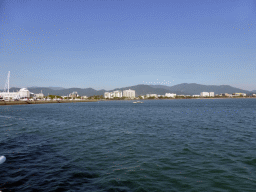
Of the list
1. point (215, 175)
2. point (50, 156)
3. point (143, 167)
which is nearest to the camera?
point (215, 175)

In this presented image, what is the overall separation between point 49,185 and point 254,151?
47.9 feet

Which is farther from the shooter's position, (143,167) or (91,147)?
(91,147)

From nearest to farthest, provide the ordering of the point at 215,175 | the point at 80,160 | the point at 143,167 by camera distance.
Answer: the point at 215,175, the point at 143,167, the point at 80,160

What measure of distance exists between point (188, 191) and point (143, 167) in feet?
10.9

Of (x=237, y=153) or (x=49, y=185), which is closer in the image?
(x=49, y=185)

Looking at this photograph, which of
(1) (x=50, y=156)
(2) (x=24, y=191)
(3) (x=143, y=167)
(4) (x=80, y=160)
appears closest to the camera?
(2) (x=24, y=191)

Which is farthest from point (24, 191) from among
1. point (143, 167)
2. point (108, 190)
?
point (143, 167)

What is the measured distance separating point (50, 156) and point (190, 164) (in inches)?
→ 385

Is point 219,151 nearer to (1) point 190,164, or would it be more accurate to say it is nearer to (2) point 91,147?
(1) point 190,164

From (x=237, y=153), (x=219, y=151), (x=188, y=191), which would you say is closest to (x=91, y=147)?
(x=188, y=191)

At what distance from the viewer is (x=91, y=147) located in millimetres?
15258

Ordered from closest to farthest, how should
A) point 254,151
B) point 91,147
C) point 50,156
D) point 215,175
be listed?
point 215,175 < point 50,156 < point 254,151 < point 91,147

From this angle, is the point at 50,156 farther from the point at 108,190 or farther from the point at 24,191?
the point at 108,190

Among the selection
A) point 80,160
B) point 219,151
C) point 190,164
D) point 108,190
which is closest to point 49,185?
point 108,190
